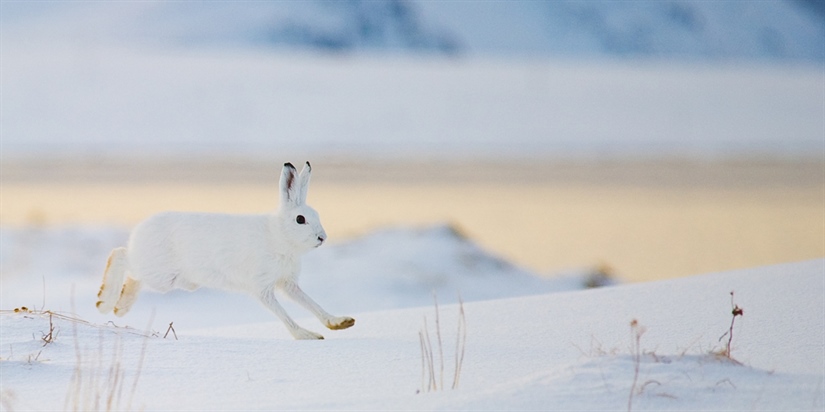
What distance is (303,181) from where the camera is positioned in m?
5.39

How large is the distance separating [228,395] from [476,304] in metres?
2.85

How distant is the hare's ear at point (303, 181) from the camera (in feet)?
17.6

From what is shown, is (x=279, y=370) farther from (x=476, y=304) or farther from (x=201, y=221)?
(x=476, y=304)

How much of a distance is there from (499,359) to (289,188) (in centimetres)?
154

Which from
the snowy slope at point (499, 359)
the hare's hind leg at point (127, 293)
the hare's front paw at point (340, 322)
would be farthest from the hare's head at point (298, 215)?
the hare's hind leg at point (127, 293)

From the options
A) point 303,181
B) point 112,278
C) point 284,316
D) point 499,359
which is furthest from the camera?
point 112,278

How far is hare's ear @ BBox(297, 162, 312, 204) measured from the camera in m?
5.35

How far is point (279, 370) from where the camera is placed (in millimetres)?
4184

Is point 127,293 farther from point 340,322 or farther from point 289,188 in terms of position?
point 340,322

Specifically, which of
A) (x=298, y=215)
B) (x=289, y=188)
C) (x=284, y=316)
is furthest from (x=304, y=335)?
(x=289, y=188)

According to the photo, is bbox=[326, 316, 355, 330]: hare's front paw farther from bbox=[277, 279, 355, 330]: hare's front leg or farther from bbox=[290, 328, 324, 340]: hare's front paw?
bbox=[290, 328, 324, 340]: hare's front paw

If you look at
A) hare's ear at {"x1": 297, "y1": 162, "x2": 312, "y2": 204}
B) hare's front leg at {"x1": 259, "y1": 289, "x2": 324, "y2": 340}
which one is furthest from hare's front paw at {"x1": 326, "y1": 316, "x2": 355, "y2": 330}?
hare's ear at {"x1": 297, "y1": 162, "x2": 312, "y2": 204}

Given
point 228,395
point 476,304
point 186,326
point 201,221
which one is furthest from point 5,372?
point 186,326

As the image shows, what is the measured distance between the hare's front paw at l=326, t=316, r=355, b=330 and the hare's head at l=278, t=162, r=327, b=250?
381mm
